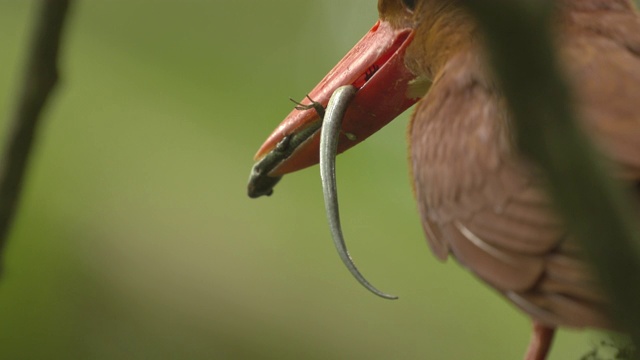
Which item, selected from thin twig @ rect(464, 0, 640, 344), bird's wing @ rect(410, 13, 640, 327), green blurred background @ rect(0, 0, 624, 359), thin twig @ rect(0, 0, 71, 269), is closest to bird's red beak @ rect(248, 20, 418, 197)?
bird's wing @ rect(410, 13, 640, 327)

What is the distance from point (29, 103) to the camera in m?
1.06

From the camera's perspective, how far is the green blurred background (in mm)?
3900

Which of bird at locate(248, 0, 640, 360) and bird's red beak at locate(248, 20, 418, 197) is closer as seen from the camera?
bird at locate(248, 0, 640, 360)

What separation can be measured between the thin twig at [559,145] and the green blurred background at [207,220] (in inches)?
119

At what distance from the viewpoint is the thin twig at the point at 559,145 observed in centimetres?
71

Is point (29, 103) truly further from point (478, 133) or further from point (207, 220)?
point (207, 220)

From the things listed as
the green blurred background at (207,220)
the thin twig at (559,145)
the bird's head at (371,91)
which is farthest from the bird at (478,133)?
the green blurred background at (207,220)

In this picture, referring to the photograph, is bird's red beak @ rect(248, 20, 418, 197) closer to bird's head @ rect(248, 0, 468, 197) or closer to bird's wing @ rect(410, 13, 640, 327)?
bird's head @ rect(248, 0, 468, 197)

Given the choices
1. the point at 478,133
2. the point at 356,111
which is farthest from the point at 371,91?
the point at 478,133

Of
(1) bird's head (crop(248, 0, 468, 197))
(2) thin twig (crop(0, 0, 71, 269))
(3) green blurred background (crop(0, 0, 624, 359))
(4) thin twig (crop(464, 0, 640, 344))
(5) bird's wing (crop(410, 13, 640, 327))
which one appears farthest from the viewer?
(3) green blurred background (crop(0, 0, 624, 359))

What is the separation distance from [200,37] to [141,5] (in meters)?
0.27

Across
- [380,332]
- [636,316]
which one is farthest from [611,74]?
[380,332]

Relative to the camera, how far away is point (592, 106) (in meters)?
1.65

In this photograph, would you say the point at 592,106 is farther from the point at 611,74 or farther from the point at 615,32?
the point at 615,32
